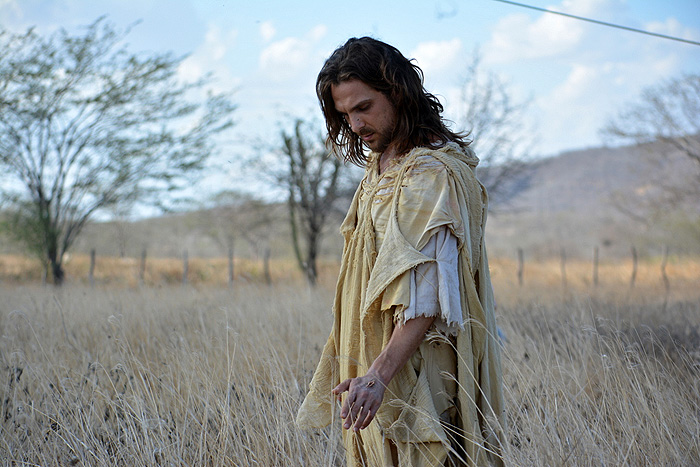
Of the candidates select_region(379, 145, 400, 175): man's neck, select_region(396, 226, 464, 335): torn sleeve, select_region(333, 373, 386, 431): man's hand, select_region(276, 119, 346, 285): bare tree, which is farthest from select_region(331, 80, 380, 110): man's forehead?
select_region(276, 119, 346, 285): bare tree

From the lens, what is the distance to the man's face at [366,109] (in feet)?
5.31

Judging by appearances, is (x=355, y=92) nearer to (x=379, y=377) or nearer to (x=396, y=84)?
(x=396, y=84)

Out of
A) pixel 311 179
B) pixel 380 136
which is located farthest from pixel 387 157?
pixel 311 179

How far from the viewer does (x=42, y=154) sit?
11.4 m

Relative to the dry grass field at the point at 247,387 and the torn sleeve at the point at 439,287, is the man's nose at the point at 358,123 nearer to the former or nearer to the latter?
the torn sleeve at the point at 439,287

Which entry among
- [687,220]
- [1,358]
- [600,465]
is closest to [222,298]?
[1,358]

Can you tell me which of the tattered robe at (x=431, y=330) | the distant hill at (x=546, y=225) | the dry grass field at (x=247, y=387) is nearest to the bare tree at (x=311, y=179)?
the distant hill at (x=546, y=225)

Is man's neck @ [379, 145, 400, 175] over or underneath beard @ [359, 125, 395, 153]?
underneath

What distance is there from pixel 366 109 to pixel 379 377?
766 mm

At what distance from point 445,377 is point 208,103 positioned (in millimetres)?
12060

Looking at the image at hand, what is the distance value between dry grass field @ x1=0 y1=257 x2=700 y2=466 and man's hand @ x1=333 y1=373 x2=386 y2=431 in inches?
21.0

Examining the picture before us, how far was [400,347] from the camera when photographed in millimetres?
1399

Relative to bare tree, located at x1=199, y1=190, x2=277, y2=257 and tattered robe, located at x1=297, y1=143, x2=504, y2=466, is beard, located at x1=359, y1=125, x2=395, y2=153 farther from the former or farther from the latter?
bare tree, located at x1=199, y1=190, x2=277, y2=257

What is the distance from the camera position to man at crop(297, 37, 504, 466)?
141 cm
